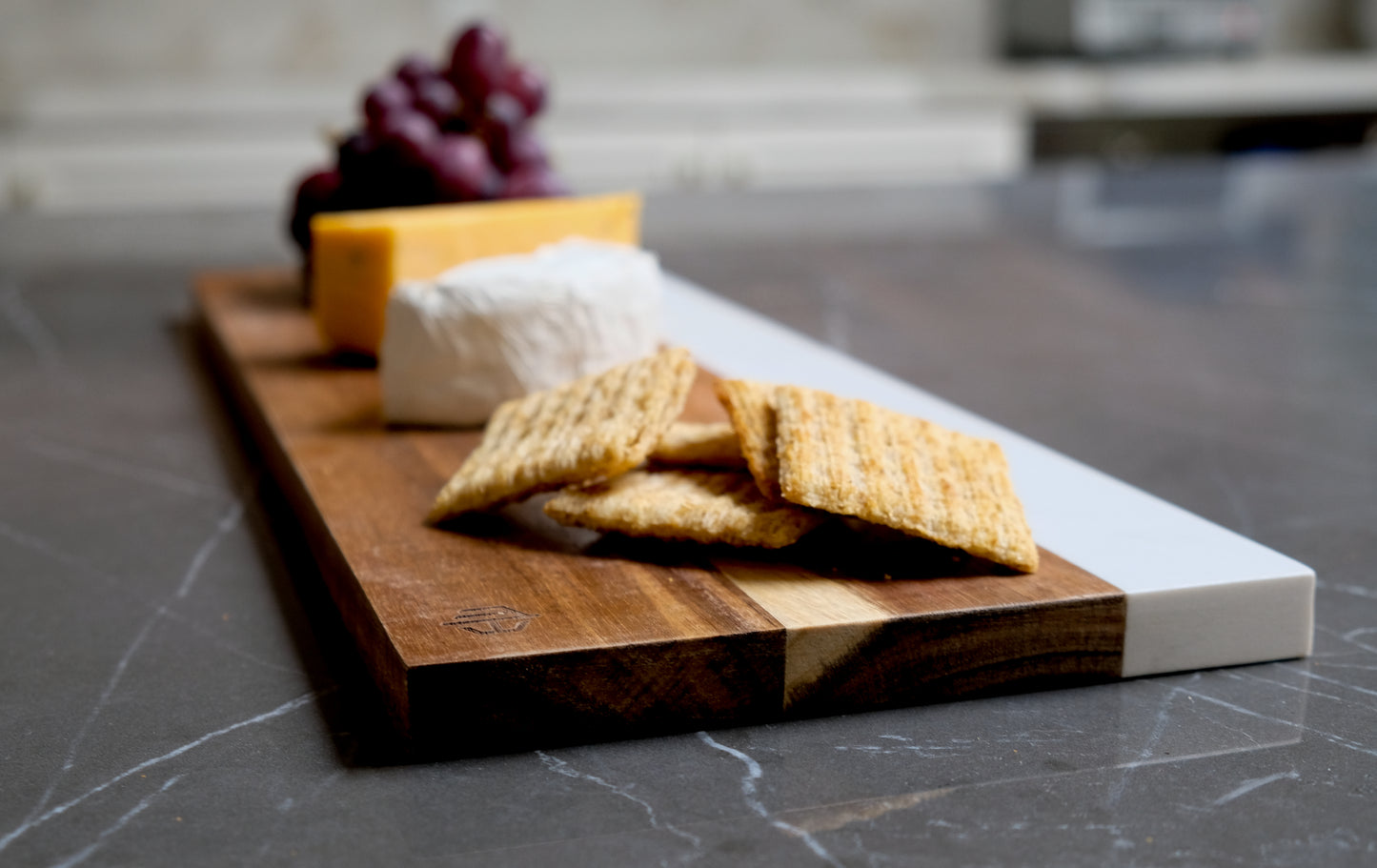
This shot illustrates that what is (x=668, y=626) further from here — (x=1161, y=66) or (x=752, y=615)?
(x=1161, y=66)

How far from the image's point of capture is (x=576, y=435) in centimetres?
81

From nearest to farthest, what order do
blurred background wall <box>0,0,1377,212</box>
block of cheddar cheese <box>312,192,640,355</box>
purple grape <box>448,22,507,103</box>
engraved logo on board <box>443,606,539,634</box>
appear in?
engraved logo on board <box>443,606,539,634</box> → block of cheddar cheese <box>312,192,640,355</box> → purple grape <box>448,22,507,103</box> → blurred background wall <box>0,0,1377,212</box>

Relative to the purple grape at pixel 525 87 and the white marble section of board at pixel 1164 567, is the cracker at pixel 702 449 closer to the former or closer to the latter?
the white marble section of board at pixel 1164 567

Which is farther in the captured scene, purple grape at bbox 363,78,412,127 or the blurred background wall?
the blurred background wall

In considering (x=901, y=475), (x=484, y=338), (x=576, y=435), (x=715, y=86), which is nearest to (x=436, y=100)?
(x=484, y=338)

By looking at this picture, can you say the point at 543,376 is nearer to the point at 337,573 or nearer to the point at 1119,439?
the point at 337,573

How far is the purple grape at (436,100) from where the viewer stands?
150cm

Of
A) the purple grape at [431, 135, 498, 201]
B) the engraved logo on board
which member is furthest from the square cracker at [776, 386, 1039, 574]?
the purple grape at [431, 135, 498, 201]

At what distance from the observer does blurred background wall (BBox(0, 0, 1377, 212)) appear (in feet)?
10.3

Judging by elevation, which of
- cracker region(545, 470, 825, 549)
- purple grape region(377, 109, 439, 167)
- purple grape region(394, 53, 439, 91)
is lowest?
cracker region(545, 470, 825, 549)

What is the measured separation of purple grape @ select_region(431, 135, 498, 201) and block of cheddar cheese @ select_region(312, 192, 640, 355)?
8cm

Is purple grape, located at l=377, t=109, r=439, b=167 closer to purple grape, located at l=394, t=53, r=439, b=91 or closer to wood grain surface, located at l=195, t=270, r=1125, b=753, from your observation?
purple grape, located at l=394, t=53, r=439, b=91

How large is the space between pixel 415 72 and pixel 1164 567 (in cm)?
106

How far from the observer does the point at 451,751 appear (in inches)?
24.4
